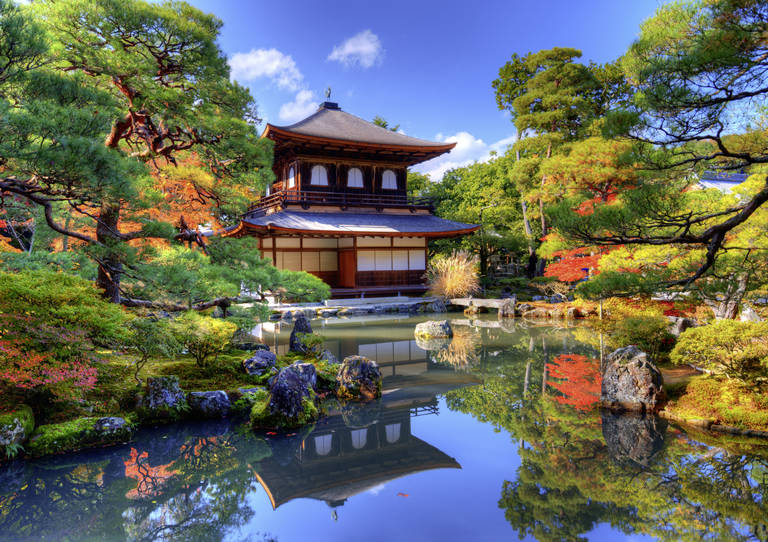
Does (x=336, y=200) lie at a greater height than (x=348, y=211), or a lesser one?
greater

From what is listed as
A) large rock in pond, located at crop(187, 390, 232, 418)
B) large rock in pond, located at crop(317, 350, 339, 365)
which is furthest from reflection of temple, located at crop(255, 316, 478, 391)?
large rock in pond, located at crop(187, 390, 232, 418)

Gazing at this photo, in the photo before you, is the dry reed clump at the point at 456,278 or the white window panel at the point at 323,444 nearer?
the white window panel at the point at 323,444

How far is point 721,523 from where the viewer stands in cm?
296

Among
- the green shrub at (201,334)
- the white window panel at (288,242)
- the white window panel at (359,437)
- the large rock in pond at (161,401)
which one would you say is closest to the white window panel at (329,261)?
the white window panel at (288,242)

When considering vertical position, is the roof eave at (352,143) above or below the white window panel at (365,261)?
above

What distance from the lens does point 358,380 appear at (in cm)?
598

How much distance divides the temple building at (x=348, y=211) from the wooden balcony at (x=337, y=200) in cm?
4

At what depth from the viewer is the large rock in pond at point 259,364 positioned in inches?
245

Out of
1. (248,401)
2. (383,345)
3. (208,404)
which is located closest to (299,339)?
(248,401)

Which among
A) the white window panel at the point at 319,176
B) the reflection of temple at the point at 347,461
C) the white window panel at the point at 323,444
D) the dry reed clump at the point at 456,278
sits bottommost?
the reflection of temple at the point at 347,461

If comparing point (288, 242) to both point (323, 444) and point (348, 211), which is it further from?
point (323, 444)

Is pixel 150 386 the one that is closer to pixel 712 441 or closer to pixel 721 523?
pixel 721 523

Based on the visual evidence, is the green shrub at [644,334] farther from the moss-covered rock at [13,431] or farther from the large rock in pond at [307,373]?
the moss-covered rock at [13,431]

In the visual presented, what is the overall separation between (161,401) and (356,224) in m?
11.3
